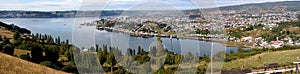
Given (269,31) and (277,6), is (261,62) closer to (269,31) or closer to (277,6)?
(269,31)

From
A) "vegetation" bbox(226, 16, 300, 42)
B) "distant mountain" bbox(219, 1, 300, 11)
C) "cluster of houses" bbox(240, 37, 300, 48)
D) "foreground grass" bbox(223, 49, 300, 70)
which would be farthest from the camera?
"distant mountain" bbox(219, 1, 300, 11)

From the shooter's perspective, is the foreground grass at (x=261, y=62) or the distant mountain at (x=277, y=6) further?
the distant mountain at (x=277, y=6)

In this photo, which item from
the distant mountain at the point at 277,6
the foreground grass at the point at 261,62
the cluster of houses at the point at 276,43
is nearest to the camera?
the foreground grass at the point at 261,62

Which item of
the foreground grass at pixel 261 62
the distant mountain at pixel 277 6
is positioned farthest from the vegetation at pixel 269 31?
the foreground grass at pixel 261 62

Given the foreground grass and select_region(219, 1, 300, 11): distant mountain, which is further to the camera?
select_region(219, 1, 300, 11): distant mountain

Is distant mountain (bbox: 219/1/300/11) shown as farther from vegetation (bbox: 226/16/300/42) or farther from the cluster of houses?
the cluster of houses

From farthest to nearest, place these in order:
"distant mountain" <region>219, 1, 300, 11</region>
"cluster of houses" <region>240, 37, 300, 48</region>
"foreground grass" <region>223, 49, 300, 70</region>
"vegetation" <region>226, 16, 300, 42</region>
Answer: "distant mountain" <region>219, 1, 300, 11</region> < "vegetation" <region>226, 16, 300, 42</region> < "cluster of houses" <region>240, 37, 300, 48</region> < "foreground grass" <region>223, 49, 300, 70</region>

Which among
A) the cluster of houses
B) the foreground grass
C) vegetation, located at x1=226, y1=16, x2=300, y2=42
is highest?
the foreground grass

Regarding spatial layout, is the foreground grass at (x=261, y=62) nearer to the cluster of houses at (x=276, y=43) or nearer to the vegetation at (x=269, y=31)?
the cluster of houses at (x=276, y=43)

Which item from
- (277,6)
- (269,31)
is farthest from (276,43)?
(277,6)

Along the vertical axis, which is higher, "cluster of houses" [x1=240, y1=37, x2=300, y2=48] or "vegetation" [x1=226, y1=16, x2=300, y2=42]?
"cluster of houses" [x1=240, y1=37, x2=300, y2=48]

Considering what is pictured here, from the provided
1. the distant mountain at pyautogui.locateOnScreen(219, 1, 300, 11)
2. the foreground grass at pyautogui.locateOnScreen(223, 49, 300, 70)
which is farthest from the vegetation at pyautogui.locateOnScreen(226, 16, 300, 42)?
the foreground grass at pyautogui.locateOnScreen(223, 49, 300, 70)

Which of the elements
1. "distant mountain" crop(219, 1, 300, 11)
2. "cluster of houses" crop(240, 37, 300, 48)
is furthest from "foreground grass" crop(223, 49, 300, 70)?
"distant mountain" crop(219, 1, 300, 11)
